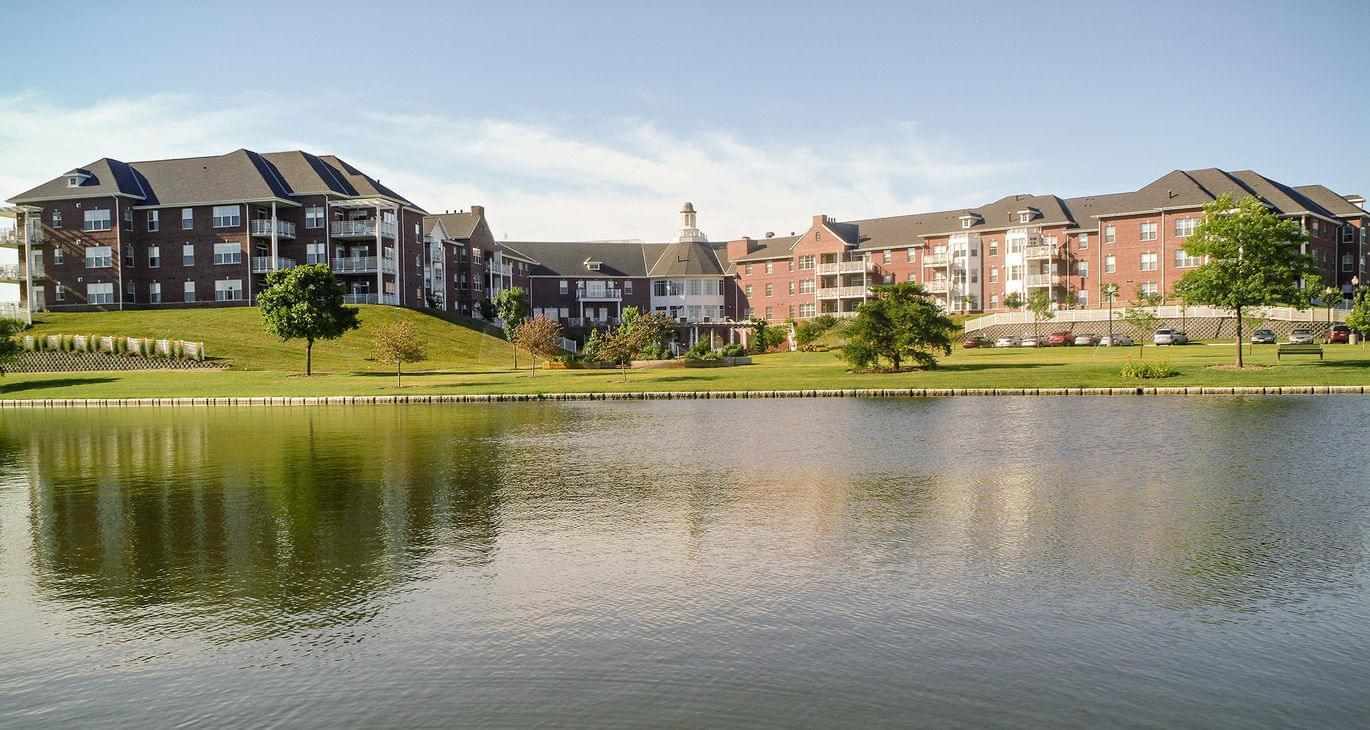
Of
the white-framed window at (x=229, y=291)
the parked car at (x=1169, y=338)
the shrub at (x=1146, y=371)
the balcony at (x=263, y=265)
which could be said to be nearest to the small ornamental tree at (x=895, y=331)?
the shrub at (x=1146, y=371)

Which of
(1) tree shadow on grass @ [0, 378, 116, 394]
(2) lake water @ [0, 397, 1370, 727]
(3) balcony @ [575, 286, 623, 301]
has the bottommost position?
(2) lake water @ [0, 397, 1370, 727]

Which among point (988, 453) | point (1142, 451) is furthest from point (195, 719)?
point (1142, 451)

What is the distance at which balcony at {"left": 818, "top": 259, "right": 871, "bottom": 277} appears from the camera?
4049 inches

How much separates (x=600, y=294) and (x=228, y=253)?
42396 millimetres

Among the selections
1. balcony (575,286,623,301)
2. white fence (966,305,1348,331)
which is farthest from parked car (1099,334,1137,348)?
balcony (575,286,623,301)

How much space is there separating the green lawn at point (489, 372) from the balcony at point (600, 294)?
1454 inches

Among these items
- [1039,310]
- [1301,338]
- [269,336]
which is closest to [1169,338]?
[1301,338]

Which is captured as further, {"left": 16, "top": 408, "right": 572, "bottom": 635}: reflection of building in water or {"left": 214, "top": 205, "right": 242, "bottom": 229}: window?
{"left": 214, "top": 205, "right": 242, "bottom": 229}: window

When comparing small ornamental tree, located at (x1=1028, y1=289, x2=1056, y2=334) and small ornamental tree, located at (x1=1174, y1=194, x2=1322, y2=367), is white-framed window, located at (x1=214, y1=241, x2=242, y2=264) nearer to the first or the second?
small ornamental tree, located at (x1=1028, y1=289, x2=1056, y2=334)

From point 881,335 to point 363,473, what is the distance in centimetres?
3383

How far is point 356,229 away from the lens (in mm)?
78500

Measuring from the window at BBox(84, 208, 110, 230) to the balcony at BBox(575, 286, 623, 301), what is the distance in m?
46.9

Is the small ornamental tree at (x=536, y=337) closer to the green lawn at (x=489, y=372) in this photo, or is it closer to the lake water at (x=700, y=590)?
the green lawn at (x=489, y=372)

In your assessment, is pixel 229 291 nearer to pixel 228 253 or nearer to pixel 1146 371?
pixel 228 253
